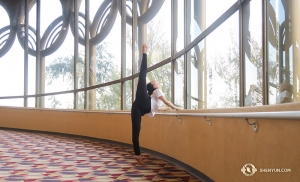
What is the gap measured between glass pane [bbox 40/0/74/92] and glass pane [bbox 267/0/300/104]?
10.7 m

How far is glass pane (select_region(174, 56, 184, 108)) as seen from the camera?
655 cm

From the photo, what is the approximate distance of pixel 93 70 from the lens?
1213cm

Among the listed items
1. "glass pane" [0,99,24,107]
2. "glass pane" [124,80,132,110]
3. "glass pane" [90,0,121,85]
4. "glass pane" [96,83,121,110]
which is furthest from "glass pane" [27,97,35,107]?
"glass pane" [124,80,132,110]

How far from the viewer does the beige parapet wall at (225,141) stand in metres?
2.13

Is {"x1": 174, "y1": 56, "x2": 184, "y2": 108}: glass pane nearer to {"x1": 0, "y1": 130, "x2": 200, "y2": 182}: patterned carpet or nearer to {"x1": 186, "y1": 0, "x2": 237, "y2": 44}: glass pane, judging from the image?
{"x1": 186, "y1": 0, "x2": 237, "y2": 44}: glass pane

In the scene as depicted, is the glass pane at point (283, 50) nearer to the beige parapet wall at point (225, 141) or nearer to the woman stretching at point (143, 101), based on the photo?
the beige parapet wall at point (225, 141)

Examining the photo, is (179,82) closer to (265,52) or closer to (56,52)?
(265,52)

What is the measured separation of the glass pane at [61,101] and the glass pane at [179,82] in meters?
7.03

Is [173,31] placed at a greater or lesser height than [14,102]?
greater

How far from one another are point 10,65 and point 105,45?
6476mm

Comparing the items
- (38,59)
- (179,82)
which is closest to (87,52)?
(38,59)

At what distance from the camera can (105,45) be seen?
37.3 ft

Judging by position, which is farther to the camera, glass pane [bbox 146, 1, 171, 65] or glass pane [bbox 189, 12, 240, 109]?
glass pane [bbox 146, 1, 171, 65]

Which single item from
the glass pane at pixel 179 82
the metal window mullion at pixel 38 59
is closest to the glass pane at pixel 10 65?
the metal window mullion at pixel 38 59
